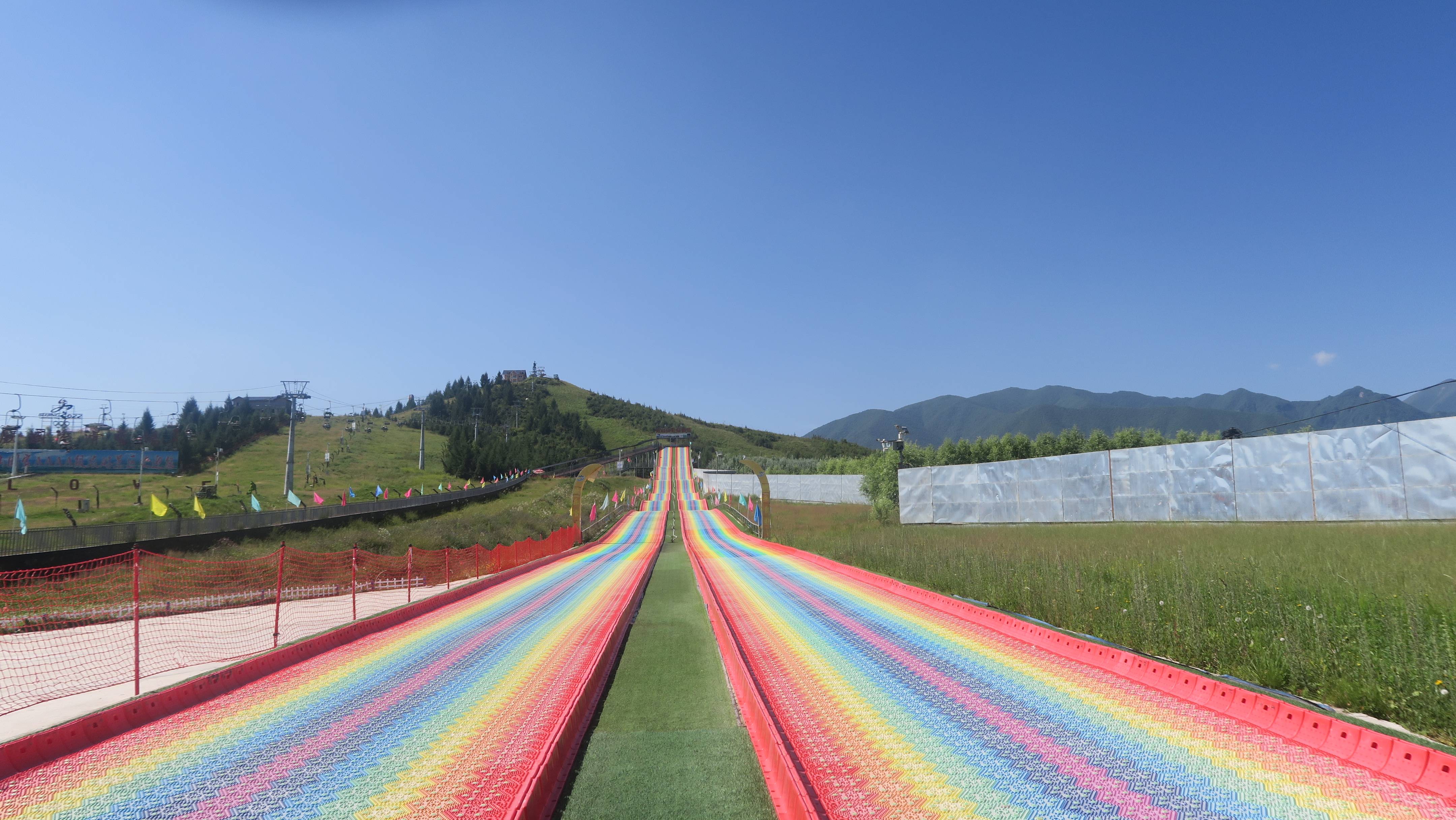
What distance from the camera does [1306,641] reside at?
700 cm

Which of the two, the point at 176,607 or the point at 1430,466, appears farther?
the point at 176,607

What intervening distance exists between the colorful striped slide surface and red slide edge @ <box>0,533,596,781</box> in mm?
5839

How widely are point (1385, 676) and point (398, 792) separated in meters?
8.01

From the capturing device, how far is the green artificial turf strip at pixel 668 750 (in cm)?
504

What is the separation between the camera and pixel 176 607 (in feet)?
Result: 55.8

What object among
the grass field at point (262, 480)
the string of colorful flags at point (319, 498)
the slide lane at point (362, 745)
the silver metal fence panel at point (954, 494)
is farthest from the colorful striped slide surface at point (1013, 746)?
the grass field at point (262, 480)

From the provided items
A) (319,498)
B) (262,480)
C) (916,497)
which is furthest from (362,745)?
(262,480)

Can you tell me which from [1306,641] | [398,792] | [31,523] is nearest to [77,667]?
[398,792]

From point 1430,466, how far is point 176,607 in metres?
27.8

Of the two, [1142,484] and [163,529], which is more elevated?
[1142,484]

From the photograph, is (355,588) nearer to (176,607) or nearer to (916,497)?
(176,607)

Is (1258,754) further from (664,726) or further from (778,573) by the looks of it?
(778,573)

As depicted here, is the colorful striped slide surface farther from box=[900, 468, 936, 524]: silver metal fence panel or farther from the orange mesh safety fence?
box=[900, 468, 936, 524]: silver metal fence panel

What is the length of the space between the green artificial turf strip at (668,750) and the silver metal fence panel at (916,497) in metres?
23.4
